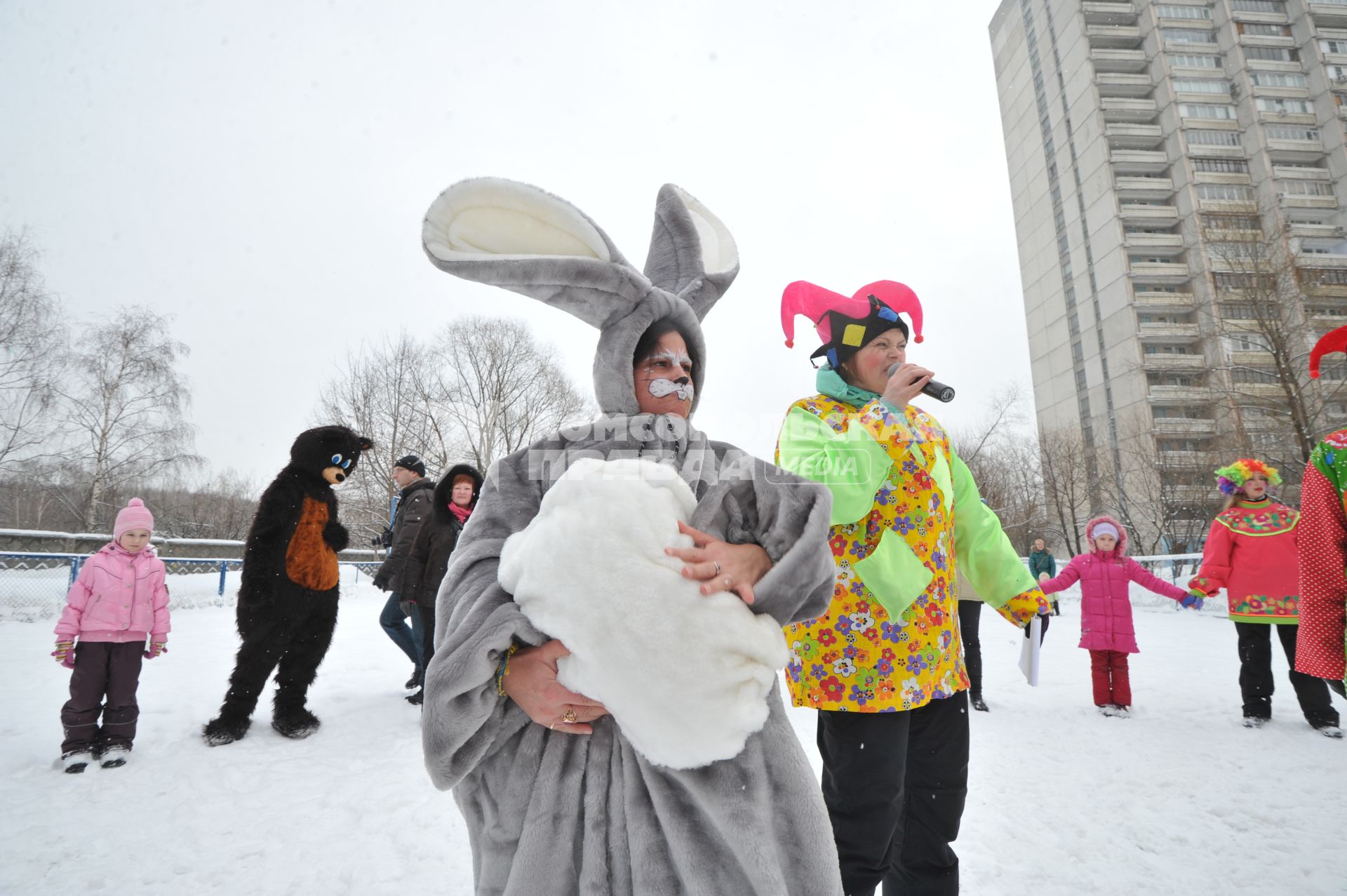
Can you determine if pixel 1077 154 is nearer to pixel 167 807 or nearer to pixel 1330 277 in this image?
pixel 1330 277

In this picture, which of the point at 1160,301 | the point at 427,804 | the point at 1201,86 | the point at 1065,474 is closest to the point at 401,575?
the point at 427,804

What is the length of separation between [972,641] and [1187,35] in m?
61.3

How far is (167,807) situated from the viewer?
3.12 metres

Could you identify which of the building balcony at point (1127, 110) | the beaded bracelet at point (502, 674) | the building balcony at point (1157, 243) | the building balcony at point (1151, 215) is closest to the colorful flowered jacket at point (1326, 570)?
the beaded bracelet at point (502, 674)

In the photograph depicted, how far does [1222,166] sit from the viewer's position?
137 feet

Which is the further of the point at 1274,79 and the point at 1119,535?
the point at 1274,79

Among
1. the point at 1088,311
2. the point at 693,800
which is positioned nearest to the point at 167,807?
the point at 693,800

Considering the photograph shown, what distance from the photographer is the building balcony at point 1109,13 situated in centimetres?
4594

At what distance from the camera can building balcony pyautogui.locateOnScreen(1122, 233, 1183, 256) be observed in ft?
134

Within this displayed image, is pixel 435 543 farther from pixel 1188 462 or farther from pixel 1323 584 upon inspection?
→ pixel 1188 462

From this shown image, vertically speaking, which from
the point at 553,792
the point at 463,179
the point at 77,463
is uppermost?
the point at 77,463

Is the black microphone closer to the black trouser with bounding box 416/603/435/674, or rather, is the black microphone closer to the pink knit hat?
the black trouser with bounding box 416/603/435/674

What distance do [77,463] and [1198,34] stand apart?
226 feet

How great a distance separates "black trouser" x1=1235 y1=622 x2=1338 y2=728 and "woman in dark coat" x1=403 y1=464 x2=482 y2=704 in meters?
6.30
